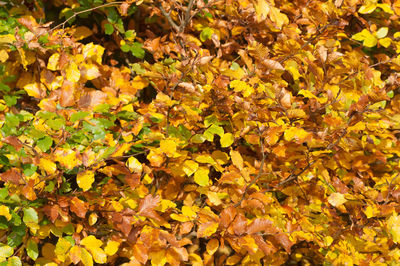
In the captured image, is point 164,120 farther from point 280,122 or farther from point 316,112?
point 316,112

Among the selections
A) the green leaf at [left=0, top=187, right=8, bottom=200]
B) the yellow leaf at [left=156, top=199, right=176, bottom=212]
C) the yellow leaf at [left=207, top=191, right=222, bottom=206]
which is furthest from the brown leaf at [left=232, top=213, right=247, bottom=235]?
the green leaf at [left=0, top=187, right=8, bottom=200]

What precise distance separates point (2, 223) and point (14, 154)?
266 mm

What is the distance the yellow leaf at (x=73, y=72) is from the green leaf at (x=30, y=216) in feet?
2.38

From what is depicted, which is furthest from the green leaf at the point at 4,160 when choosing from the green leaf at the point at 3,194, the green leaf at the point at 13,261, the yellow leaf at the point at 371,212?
the yellow leaf at the point at 371,212

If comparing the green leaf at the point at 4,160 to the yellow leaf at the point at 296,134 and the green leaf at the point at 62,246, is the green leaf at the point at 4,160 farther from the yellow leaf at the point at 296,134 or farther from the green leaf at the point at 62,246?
the yellow leaf at the point at 296,134

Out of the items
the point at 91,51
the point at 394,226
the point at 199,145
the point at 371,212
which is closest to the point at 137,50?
the point at 91,51

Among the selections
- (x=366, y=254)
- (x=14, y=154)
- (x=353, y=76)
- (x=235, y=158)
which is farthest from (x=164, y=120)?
(x=366, y=254)

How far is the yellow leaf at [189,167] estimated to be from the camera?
1.86 m

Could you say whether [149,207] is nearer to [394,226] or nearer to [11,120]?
[11,120]

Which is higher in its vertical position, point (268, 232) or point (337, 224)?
point (268, 232)

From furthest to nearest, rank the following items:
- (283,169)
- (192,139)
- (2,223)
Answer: (283,169) < (192,139) < (2,223)

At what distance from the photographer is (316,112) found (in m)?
2.07

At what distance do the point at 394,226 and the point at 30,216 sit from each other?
56.5 inches

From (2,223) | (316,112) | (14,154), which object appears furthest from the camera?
(316,112)
